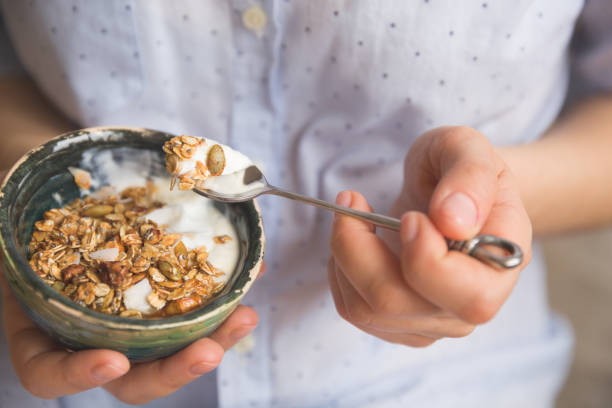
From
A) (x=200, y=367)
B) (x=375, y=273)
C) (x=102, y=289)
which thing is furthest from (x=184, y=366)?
(x=375, y=273)

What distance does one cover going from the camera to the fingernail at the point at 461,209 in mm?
464

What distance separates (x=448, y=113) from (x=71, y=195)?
1.82 feet

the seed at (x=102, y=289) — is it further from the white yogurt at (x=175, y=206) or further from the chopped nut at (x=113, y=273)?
the white yogurt at (x=175, y=206)

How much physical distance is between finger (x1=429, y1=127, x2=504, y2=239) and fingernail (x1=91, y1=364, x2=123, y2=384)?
0.35 metres

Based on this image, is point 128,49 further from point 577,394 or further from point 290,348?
point 577,394

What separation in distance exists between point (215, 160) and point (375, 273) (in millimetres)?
239

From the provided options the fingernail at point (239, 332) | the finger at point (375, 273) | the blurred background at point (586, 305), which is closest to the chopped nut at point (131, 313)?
the fingernail at point (239, 332)

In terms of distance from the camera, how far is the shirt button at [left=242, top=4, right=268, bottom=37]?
678mm

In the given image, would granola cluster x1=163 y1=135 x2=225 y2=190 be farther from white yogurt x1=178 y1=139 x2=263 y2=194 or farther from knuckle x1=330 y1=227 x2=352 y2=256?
knuckle x1=330 y1=227 x2=352 y2=256

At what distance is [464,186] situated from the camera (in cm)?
49

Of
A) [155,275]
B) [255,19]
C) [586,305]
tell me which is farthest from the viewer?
[586,305]

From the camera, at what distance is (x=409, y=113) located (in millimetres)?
749

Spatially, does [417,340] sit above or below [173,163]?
below

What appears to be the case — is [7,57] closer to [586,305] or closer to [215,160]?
[215,160]
